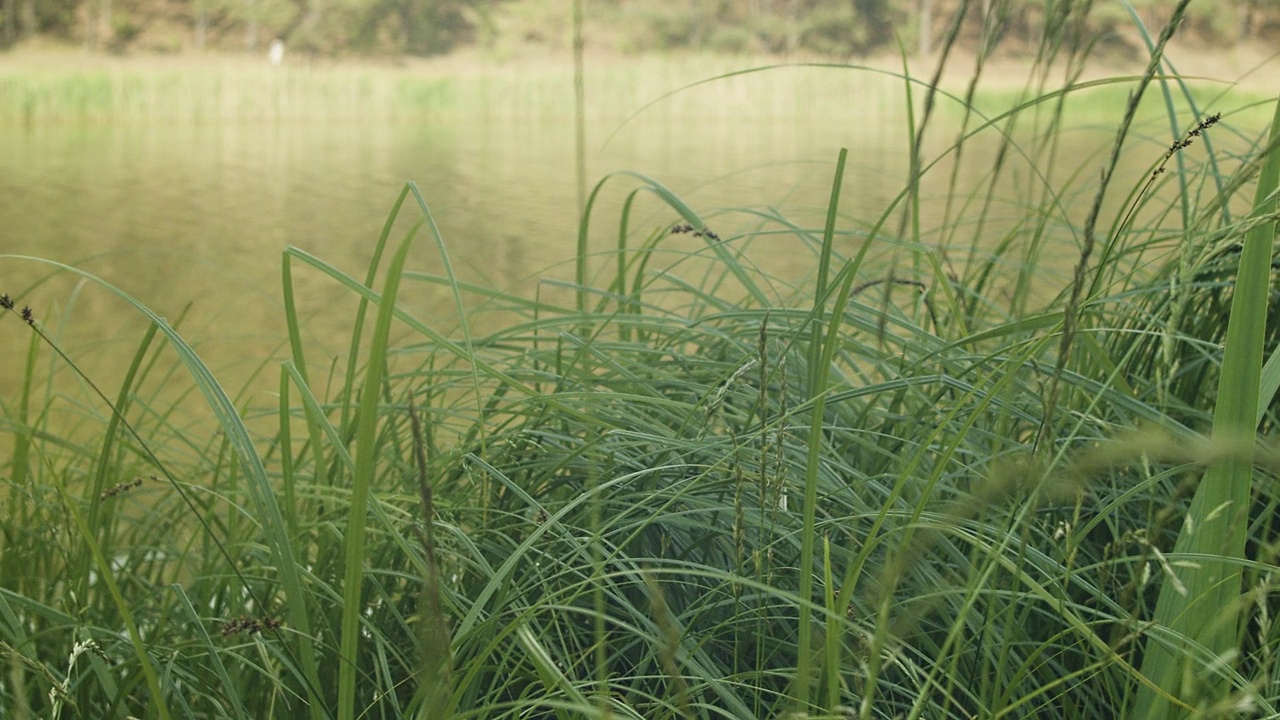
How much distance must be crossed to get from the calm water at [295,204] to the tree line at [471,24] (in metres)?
9.26

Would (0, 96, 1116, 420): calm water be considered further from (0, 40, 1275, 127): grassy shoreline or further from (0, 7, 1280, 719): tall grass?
(0, 40, 1275, 127): grassy shoreline

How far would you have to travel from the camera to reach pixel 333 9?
16.8 metres

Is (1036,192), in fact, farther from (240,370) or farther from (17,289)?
(17,289)

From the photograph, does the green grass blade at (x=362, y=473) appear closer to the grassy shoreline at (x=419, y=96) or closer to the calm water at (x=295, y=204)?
the calm water at (x=295, y=204)

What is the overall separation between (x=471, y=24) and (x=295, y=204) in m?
14.9

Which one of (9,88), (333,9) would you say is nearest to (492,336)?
(9,88)

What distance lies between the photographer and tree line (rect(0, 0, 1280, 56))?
16.1m

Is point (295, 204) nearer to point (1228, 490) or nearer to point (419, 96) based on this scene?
point (1228, 490)

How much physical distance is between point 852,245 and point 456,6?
17.0m

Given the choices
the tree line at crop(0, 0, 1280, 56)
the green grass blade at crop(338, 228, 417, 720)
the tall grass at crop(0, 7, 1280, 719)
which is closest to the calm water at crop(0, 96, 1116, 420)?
the tall grass at crop(0, 7, 1280, 719)

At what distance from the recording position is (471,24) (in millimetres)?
18406

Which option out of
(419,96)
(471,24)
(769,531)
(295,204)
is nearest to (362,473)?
(769,531)

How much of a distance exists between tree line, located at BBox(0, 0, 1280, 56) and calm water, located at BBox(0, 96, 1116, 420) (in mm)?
9257

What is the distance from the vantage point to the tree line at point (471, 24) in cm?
1606
